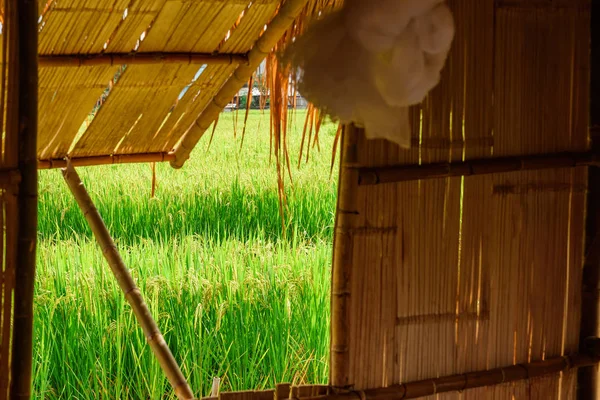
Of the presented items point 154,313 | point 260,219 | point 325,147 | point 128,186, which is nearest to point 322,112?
point 154,313

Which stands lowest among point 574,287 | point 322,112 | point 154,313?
point 154,313

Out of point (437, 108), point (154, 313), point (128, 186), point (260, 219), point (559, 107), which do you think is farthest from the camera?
point (128, 186)

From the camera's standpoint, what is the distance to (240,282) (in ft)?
10.4

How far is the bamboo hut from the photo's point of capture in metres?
1.24

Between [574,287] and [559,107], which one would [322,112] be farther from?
[574,287]

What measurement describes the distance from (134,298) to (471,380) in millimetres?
967

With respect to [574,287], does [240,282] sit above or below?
below

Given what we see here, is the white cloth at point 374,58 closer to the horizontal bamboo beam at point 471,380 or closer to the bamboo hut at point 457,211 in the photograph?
the bamboo hut at point 457,211

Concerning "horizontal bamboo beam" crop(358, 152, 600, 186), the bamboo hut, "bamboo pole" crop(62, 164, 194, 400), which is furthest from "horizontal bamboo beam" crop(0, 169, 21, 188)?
"bamboo pole" crop(62, 164, 194, 400)

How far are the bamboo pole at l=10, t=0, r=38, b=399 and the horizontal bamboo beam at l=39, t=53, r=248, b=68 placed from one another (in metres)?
0.59

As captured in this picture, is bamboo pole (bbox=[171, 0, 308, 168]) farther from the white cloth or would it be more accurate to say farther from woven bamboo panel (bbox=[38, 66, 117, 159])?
the white cloth

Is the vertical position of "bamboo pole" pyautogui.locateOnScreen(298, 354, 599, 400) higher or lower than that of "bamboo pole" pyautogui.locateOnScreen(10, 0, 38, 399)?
lower

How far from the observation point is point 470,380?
1553 millimetres

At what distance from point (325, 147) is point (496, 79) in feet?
20.0
